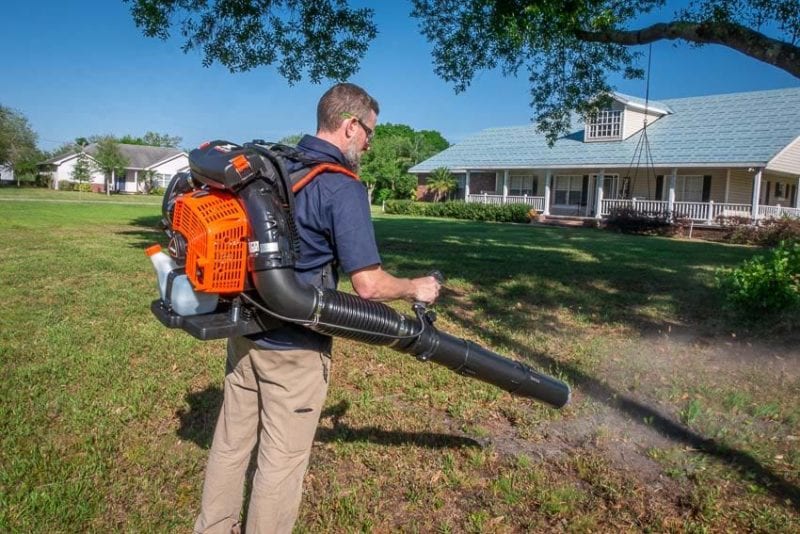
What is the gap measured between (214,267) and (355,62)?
1117 centimetres

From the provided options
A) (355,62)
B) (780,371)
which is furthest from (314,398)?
(355,62)

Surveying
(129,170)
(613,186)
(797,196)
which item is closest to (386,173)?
(613,186)

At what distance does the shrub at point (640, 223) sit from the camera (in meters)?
23.9

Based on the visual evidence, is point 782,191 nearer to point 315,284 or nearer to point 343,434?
point 343,434

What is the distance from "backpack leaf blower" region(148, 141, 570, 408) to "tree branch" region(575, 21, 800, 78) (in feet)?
20.1

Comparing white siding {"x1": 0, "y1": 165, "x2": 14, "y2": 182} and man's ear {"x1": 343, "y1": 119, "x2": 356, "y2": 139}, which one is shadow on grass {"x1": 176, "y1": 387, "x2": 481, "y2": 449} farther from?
white siding {"x1": 0, "y1": 165, "x2": 14, "y2": 182}

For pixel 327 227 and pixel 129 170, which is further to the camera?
pixel 129 170

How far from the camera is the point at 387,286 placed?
93.4 inches

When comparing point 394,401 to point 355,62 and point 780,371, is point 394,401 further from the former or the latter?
point 355,62

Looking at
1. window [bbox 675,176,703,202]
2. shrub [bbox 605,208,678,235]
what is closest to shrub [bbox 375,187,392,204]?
window [bbox 675,176,703,202]

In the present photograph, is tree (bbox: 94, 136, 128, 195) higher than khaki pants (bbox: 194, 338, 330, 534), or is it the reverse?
tree (bbox: 94, 136, 128, 195)

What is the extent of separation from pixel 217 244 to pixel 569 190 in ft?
105

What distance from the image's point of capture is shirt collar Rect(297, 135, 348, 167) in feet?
7.77

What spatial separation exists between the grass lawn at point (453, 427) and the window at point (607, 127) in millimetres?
25012
